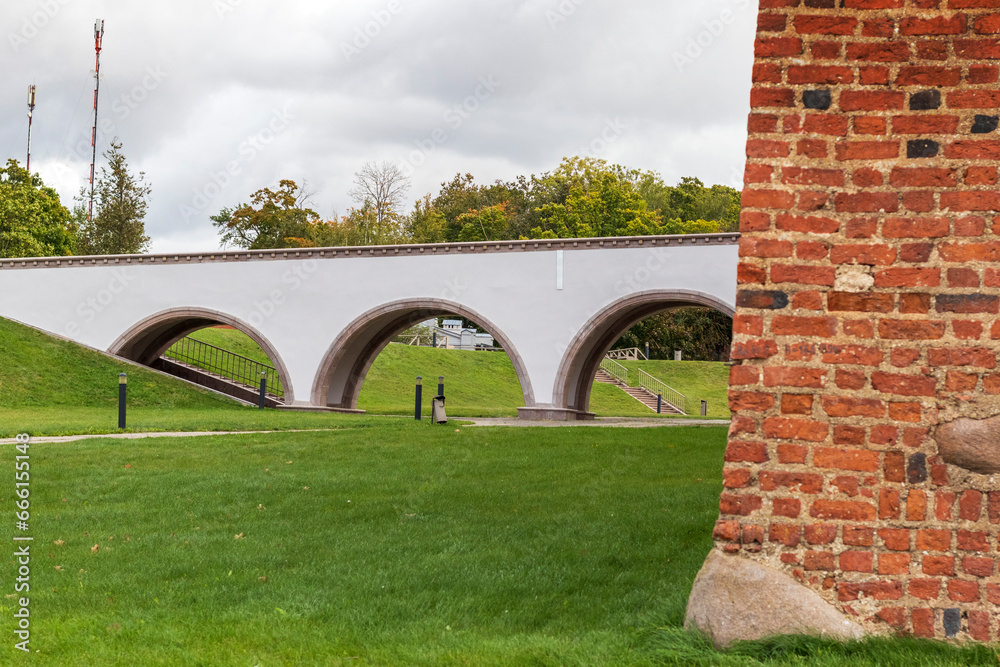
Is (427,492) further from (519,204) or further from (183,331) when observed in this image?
(519,204)

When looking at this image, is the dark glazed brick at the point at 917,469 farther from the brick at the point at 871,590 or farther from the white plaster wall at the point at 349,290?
the white plaster wall at the point at 349,290

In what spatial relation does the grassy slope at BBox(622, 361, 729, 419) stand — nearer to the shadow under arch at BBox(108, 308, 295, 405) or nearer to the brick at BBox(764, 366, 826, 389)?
the shadow under arch at BBox(108, 308, 295, 405)

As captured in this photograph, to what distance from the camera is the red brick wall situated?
3.67 meters

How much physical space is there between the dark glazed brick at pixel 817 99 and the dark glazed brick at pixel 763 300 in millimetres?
794

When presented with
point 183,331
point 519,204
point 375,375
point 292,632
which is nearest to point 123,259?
point 183,331

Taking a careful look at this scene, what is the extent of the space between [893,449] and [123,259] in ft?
95.3

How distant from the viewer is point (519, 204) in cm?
6275

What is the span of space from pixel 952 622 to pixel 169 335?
99.9ft

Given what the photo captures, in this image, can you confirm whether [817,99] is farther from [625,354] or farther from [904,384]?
[625,354]

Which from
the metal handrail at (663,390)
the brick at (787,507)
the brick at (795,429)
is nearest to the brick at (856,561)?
the brick at (787,507)

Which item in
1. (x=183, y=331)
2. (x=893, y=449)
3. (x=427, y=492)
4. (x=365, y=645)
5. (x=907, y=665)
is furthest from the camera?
(x=183, y=331)

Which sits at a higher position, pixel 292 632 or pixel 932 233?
pixel 932 233

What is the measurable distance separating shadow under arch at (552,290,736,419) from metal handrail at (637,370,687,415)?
42.1 feet

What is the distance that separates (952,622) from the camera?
11.9 ft
